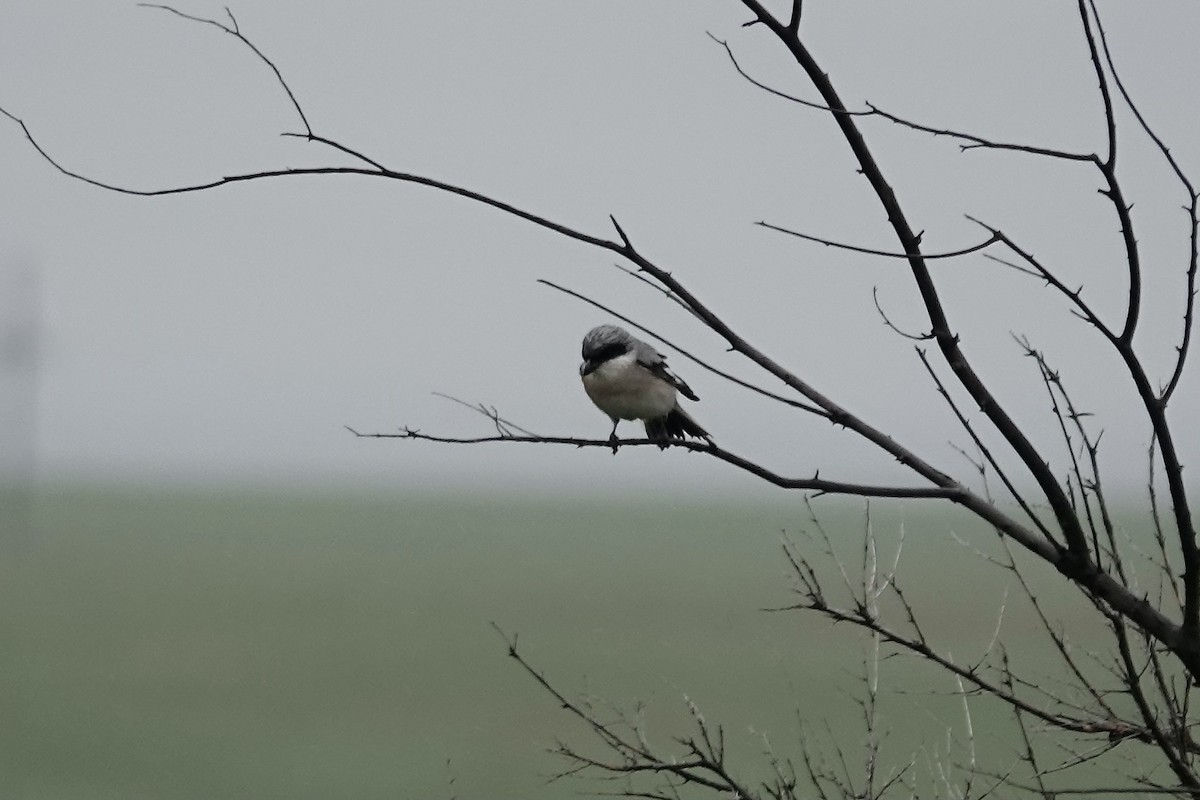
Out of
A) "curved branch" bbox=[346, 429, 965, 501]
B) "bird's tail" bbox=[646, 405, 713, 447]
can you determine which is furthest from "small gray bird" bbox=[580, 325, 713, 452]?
"curved branch" bbox=[346, 429, 965, 501]

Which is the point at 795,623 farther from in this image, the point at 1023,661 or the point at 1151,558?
the point at 1151,558

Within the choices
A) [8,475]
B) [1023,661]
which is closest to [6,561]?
[8,475]

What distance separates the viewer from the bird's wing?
17.4 ft

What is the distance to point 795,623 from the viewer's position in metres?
55.0

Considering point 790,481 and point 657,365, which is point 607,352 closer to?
point 657,365

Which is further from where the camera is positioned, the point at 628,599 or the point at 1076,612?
the point at 628,599

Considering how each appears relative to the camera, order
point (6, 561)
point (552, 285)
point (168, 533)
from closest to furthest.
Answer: point (552, 285), point (6, 561), point (168, 533)

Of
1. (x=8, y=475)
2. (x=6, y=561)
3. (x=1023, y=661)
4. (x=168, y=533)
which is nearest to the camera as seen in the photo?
(x=1023, y=661)

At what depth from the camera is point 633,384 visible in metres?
5.39

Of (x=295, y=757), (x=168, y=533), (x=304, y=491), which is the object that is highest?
(x=304, y=491)

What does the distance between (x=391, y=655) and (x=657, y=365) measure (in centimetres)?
4025

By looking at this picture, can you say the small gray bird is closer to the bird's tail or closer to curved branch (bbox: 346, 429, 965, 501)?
the bird's tail

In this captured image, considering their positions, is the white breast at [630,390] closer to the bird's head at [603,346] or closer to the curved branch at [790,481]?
the bird's head at [603,346]

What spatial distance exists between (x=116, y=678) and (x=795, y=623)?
27.5 meters
